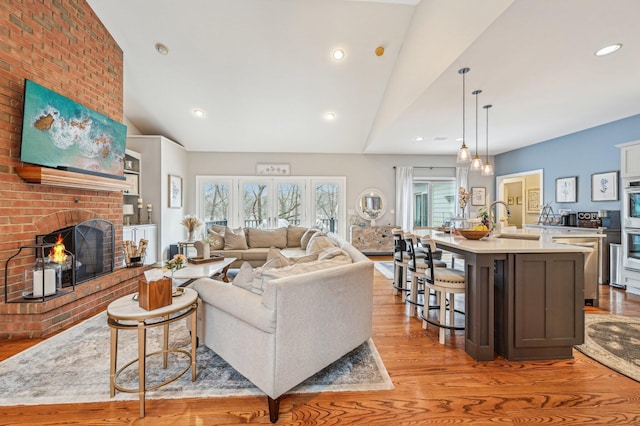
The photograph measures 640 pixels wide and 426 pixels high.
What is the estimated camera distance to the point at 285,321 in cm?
168

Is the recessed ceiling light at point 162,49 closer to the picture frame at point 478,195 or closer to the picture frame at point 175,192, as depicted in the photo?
the picture frame at point 175,192

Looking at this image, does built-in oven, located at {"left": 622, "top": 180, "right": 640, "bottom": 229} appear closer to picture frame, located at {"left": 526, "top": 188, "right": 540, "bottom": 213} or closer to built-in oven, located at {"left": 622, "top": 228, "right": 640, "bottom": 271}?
built-in oven, located at {"left": 622, "top": 228, "right": 640, "bottom": 271}

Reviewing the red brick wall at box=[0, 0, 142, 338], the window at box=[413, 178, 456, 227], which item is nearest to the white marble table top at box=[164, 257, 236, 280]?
the red brick wall at box=[0, 0, 142, 338]

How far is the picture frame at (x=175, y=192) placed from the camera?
19.7 feet

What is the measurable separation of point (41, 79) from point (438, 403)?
189 inches

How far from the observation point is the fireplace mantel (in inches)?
110

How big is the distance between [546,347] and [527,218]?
736 cm

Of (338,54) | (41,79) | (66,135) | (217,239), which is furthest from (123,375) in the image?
(338,54)

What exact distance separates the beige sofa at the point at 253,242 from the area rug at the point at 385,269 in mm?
1560

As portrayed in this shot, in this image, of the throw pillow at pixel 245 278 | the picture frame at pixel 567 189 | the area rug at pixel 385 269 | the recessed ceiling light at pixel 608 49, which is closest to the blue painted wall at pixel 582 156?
the picture frame at pixel 567 189

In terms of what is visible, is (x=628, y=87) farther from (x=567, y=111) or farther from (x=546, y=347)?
(x=546, y=347)

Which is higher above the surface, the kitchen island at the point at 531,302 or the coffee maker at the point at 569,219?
the coffee maker at the point at 569,219

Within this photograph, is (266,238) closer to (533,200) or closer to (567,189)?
(567,189)

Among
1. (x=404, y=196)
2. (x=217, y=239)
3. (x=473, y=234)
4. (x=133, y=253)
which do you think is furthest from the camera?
(x=404, y=196)
